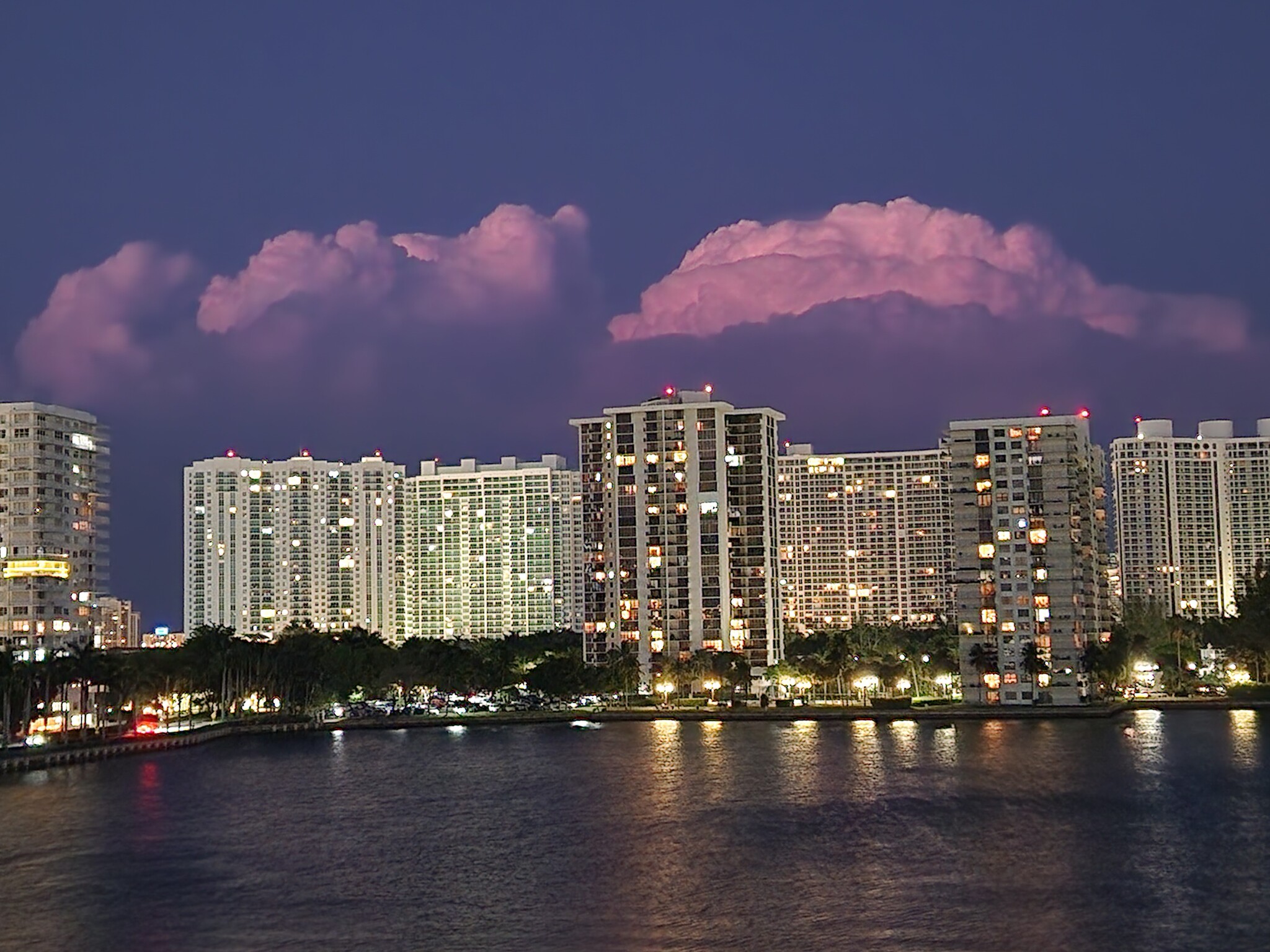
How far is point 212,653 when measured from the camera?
571 ft

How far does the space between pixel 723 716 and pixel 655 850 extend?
318ft

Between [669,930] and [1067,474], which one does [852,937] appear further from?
[1067,474]

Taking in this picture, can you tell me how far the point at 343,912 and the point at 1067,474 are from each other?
127 meters

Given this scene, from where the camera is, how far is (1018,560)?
177 meters

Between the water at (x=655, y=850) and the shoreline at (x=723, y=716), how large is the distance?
3189 centimetres

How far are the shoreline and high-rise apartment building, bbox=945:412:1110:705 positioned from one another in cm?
515

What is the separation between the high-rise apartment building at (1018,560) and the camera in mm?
176125

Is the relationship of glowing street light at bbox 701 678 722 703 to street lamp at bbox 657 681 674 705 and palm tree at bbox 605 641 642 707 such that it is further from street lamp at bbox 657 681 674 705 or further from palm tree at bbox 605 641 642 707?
palm tree at bbox 605 641 642 707

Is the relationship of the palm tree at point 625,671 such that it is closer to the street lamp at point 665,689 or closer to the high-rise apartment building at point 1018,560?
the street lamp at point 665,689

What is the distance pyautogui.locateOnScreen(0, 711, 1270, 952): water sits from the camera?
2415 inches

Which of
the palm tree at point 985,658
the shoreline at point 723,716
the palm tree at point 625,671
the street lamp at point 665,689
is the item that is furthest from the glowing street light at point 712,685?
the palm tree at point 985,658

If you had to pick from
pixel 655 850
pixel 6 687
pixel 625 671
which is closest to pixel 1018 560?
pixel 625 671

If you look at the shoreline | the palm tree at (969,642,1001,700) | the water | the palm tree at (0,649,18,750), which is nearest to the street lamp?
the shoreline

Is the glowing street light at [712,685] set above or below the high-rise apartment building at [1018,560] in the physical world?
below
